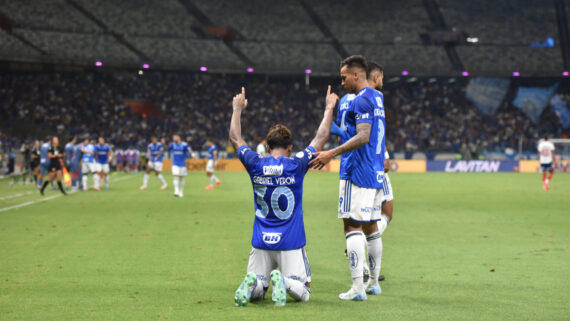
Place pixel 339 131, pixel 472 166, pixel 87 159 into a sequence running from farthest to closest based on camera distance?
pixel 472 166, pixel 87 159, pixel 339 131

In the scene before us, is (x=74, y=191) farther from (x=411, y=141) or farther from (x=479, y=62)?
(x=479, y=62)

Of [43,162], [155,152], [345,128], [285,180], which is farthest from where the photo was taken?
[155,152]

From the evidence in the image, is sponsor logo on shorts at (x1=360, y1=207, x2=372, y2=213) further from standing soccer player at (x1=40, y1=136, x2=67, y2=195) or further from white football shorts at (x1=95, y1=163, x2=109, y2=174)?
white football shorts at (x1=95, y1=163, x2=109, y2=174)

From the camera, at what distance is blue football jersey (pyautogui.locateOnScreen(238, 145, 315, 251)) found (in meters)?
5.66

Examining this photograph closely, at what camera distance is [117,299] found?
5.88 meters

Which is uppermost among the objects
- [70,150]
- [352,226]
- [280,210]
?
[70,150]

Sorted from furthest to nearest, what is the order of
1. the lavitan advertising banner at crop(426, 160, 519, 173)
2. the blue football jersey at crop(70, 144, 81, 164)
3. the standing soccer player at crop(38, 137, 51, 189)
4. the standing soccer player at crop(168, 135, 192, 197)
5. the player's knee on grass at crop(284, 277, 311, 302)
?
1. the lavitan advertising banner at crop(426, 160, 519, 173)
2. the blue football jersey at crop(70, 144, 81, 164)
3. the standing soccer player at crop(38, 137, 51, 189)
4. the standing soccer player at crop(168, 135, 192, 197)
5. the player's knee on grass at crop(284, 277, 311, 302)

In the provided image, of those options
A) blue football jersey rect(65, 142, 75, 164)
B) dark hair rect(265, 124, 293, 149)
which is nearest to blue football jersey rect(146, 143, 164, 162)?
blue football jersey rect(65, 142, 75, 164)

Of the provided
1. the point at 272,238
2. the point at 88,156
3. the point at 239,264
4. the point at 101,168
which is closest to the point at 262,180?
the point at 272,238

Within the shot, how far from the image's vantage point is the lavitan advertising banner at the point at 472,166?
143 feet

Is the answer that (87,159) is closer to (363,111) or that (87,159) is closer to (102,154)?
(102,154)

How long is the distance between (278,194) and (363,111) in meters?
1.21

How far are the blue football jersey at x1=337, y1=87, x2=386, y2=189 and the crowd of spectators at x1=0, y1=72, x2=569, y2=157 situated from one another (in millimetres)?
40615

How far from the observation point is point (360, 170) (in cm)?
591
